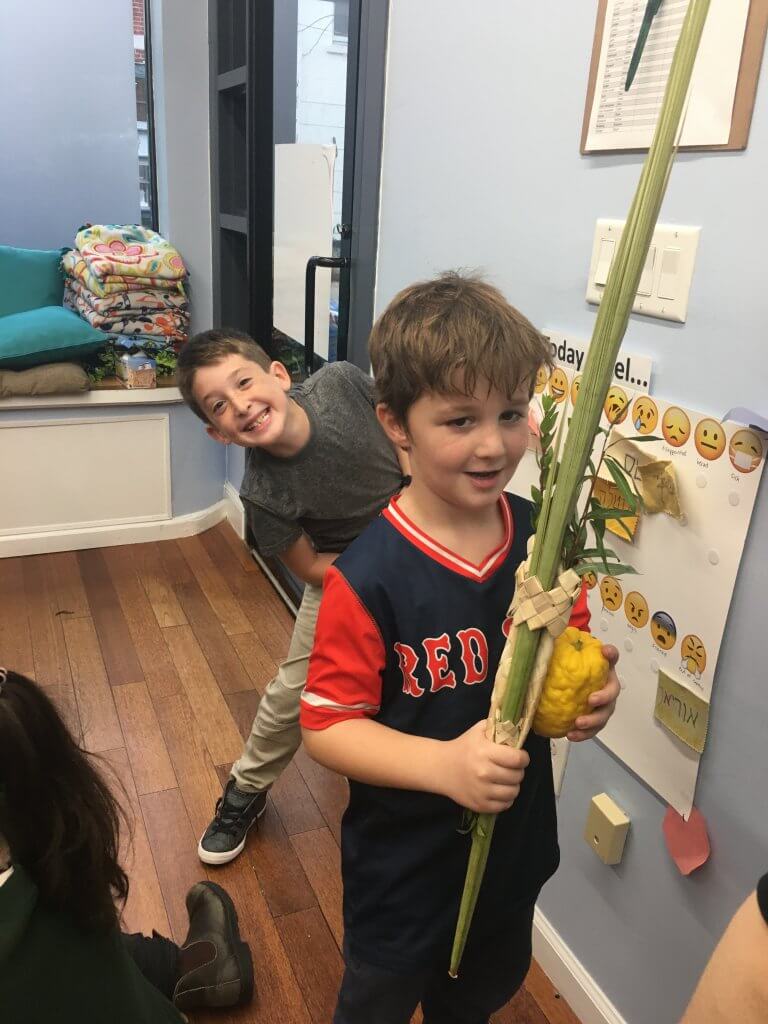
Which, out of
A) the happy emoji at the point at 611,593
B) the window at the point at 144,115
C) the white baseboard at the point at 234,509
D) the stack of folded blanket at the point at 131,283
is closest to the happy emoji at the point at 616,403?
the happy emoji at the point at 611,593

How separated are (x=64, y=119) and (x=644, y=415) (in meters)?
3.37

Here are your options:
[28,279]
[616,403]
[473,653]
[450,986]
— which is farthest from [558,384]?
[28,279]

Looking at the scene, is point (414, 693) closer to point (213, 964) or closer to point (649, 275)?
point (649, 275)

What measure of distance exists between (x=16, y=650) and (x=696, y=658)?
2112 millimetres

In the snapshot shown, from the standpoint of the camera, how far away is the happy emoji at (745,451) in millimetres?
953

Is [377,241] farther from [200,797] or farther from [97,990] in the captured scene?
[97,990]

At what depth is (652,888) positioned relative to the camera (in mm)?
1217

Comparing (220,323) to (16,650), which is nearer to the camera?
(16,650)

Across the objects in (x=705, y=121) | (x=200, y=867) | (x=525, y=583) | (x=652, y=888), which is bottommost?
(x=200, y=867)

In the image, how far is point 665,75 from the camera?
101 cm

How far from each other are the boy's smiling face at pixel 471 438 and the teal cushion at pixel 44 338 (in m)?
2.45

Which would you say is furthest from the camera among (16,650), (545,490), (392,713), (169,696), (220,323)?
(220,323)

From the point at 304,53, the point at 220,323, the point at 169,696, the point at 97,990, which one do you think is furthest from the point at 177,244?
the point at 97,990

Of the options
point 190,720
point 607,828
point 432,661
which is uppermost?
point 432,661
